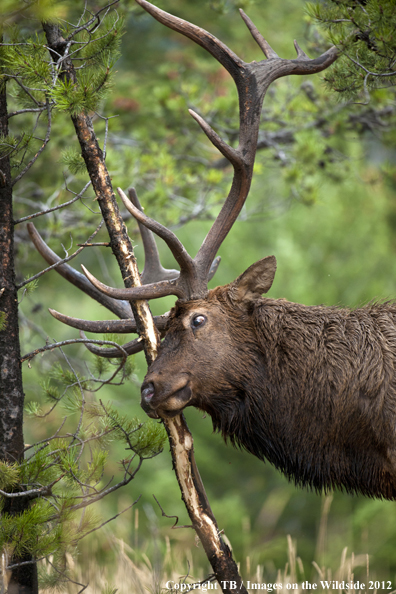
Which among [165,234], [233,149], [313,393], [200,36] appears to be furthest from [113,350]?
[200,36]

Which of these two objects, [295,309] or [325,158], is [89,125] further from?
[325,158]

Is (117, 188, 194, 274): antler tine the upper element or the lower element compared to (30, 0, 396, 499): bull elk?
upper

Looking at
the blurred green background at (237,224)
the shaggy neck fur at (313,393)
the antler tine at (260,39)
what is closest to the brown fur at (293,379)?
the shaggy neck fur at (313,393)

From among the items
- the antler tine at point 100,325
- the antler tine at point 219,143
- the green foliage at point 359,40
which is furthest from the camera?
the antler tine at point 100,325

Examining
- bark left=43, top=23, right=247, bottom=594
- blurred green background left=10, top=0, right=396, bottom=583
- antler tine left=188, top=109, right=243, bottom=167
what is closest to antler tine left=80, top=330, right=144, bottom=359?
bark left=43, top=23, right=247, bottom=594

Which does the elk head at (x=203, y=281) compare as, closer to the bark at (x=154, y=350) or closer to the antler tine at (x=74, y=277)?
the antler tine at (x=74, y=277)

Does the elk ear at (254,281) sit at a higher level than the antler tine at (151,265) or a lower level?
lower

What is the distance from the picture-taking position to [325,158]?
514 cm

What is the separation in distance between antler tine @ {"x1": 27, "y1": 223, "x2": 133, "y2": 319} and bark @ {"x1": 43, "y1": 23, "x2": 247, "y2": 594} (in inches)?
16.6

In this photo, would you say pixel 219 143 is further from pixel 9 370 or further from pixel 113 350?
pixel 9 370

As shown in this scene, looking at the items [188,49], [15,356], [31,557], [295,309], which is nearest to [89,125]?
[15,356]

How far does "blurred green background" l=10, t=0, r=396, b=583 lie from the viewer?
511 cm

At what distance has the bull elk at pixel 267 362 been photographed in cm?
272

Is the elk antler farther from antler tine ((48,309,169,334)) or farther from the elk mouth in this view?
the elk mouth
